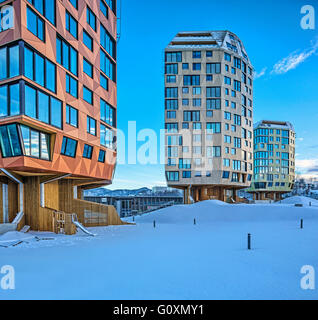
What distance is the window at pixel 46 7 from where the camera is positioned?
652 inches

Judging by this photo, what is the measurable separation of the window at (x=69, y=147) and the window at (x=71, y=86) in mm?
4274

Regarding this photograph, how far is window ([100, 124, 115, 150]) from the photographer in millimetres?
25422

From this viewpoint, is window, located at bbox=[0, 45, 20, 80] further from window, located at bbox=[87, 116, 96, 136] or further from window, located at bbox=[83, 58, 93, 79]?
window, located at bbox=[87, 116, 96, 136]

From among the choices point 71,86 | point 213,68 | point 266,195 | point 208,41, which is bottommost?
point 266,195

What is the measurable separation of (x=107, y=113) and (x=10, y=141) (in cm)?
1270

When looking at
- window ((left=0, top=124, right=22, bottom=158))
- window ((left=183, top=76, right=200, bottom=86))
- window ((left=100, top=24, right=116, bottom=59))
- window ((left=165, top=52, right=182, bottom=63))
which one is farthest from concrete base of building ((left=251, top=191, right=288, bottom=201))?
window ((left=0, top=124, right=22, bottom=158))

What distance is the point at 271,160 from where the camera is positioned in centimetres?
7238

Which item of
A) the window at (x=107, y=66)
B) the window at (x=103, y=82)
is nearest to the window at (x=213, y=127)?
the window at (x=107, y=66)

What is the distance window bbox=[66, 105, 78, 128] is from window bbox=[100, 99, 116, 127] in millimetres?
4796

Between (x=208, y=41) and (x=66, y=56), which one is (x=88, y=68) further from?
(x=208, y=41)

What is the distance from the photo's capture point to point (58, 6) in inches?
737

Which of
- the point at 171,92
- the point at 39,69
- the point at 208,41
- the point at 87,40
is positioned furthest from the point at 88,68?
the point at 208,41
